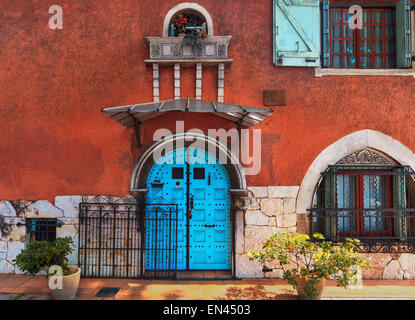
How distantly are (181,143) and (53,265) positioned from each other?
2873 mm

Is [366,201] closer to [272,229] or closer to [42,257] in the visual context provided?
[272,229]

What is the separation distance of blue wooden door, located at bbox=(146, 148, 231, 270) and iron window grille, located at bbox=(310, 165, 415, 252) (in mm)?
1728

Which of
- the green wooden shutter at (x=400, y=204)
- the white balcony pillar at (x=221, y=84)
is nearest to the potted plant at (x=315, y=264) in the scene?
the green wooden shutter at (x=400, y=204)

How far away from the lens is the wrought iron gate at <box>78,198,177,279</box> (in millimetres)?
5352

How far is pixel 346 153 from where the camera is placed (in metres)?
5.57

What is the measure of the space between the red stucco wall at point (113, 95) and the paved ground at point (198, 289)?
5.13 ft

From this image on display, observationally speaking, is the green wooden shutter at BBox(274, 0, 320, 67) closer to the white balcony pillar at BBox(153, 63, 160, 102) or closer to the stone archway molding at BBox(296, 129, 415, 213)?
the stone archway molding at BBox(296, 129, 415, 213)

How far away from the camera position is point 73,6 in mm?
5531

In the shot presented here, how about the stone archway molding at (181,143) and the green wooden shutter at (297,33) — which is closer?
the stone archway molding at (181,143)

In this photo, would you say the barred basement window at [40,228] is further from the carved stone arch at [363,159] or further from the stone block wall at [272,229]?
the carved stone arch at [363,159]

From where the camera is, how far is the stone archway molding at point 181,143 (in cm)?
540

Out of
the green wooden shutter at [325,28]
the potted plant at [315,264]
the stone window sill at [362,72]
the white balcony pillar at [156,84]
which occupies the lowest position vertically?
the potted plant at [315,264]

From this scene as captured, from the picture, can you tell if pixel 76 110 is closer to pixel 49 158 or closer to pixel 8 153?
pixel 49 158

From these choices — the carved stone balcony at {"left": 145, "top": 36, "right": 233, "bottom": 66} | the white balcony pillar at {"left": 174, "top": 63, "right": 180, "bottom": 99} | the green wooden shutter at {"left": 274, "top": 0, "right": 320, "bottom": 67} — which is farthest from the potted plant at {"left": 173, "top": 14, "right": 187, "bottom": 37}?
the green wooden shutter at {"left": 274, "top": 0, "right": 320, "bottom": 67}
